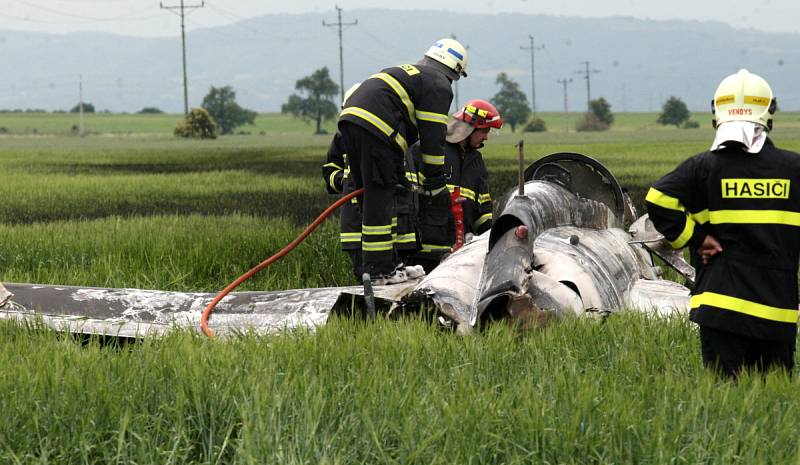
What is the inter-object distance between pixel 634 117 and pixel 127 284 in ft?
557

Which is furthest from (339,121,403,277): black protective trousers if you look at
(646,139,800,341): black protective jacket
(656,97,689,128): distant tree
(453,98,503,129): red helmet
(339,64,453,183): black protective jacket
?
(656,97,689,128): distant tree

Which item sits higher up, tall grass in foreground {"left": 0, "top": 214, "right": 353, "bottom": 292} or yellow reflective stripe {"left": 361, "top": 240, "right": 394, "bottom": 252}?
yellow reflective stripe {"left": 361, "top": 240, "right": 394, "bottom": 252}

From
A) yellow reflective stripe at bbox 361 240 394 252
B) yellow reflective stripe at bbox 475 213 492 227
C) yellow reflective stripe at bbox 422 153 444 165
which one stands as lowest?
yellow reflective stripe at bbox 361 240 394 252

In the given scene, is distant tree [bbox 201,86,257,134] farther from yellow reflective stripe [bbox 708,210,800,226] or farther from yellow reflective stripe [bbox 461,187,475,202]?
yellow reflective stripe [bbox 708,210,800,226]

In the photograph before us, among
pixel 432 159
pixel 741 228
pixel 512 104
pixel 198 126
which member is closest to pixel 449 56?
pixel 432 159

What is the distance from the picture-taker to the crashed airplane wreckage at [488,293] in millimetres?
5605

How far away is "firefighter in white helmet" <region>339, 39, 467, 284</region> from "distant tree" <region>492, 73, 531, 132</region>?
145442mm

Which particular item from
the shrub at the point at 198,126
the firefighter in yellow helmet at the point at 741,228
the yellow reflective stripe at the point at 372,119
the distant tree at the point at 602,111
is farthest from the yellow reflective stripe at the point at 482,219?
the distant tree at the point at 602,111

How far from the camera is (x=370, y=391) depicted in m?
3.86

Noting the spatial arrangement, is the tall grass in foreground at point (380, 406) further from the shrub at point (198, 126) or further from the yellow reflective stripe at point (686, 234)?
the shrub at point (198, 126)

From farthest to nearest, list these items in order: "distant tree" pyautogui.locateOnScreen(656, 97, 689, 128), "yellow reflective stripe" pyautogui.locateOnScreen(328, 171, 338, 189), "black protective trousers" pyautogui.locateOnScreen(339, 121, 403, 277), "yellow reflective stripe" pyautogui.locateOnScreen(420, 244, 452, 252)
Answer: "distant tree" pyautogui.locateOnScreen(656, 97, 689, 128)
"yellow reflective stripe" pyautogui.locateOnScreen(328, 171, 338, 189)
"yellow reflective stripe" pyautogui.locateOnScreen(420, 244, 452, 252)
"black protective trousers" pyautogui.locateOnScreen(339, 121, 403, 277)

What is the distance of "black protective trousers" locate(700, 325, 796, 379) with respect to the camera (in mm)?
4199

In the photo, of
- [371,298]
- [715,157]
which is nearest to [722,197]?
[715,157]

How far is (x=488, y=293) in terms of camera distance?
5578mm
